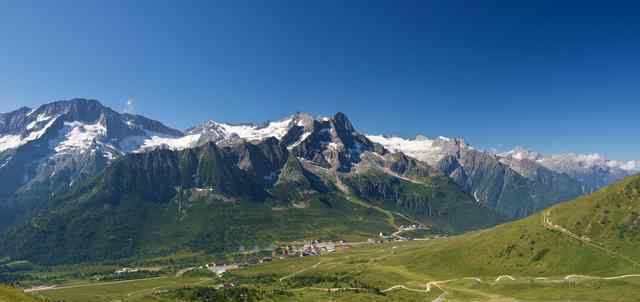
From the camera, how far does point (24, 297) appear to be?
111 meters

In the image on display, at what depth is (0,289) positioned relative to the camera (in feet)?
363

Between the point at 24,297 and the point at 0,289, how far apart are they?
567 cm
